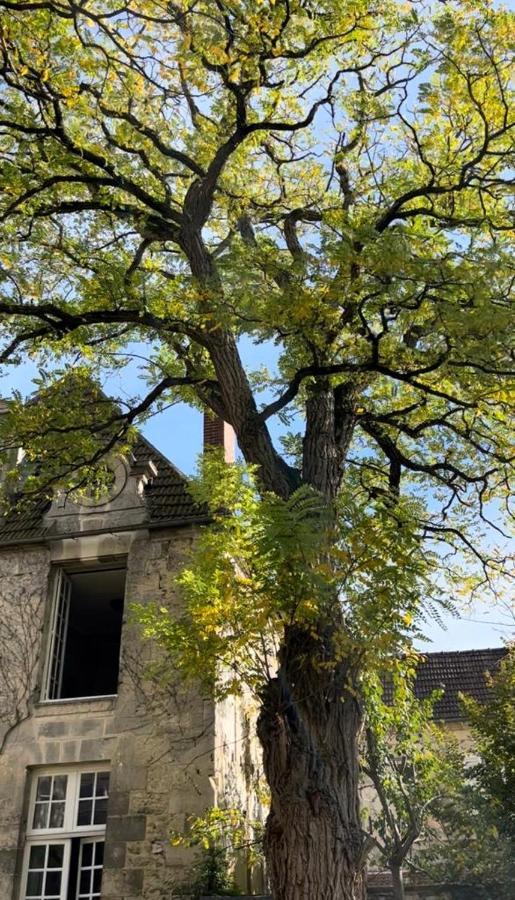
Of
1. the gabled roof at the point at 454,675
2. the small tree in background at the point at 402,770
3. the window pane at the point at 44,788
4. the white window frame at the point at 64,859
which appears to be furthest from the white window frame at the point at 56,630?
the gabled roof at the point at 454,675

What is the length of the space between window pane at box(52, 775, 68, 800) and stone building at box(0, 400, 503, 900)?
0.04 feet

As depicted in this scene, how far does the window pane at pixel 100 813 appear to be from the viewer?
10531mm

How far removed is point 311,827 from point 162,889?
4.62 meters

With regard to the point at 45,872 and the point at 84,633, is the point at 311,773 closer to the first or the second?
the point at 45,872

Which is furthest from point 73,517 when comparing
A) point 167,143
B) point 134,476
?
point 167,143

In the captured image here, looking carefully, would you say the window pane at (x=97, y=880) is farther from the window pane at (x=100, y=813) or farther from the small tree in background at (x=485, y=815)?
the small tree in background at (x=485, y=815)

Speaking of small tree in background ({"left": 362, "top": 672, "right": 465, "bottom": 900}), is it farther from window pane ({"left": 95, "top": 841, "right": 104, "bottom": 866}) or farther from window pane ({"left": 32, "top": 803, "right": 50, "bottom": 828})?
window pane ({"left": 32, "top": 803, "right": 50, "bottom": 828})

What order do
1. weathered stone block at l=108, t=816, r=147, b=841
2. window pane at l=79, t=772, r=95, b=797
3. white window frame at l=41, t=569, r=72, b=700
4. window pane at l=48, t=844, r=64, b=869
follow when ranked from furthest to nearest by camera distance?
white window frame at l=41, t=569, r=72, b=700
window pane at l=79, t=772, r=95, b=797
window pane at l=48, t=844, r=64, b=869
weathered stone block at l=108, t=816, r=147, b=841

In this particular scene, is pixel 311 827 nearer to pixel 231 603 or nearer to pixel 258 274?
pixel 231 603

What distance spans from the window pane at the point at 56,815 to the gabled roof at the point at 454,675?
10.1 metres

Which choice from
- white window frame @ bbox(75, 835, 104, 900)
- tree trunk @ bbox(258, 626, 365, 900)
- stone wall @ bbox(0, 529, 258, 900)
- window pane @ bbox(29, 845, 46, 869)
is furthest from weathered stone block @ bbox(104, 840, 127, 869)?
tree trunk @ bbox(258, 626, 365, 900)

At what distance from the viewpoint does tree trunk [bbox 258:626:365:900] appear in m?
5.94

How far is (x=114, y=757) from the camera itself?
1067cm

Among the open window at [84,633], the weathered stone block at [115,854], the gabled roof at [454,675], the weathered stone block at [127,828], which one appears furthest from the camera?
the gabled roof at [454,675]
